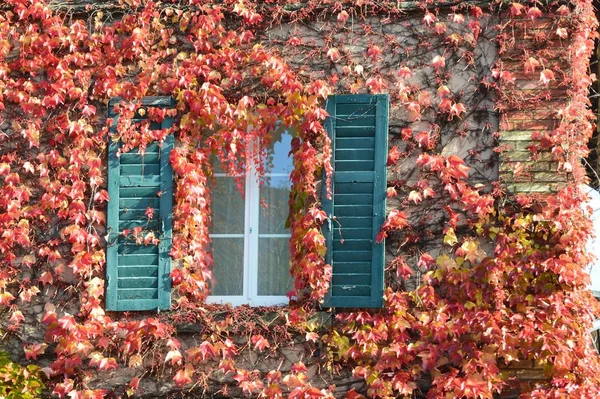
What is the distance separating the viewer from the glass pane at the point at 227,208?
642cm

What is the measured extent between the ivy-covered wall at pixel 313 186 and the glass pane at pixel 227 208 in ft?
0.33

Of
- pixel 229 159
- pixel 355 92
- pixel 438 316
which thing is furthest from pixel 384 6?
pixel 438 316

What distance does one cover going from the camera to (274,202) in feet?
20.9

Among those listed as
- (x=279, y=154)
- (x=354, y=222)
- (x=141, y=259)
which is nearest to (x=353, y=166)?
(x=354, y=222)

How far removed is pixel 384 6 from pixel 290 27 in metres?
0.71

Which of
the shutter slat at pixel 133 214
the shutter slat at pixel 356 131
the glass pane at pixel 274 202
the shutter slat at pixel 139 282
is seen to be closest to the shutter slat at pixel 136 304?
the shutter slat at pixel 139 282

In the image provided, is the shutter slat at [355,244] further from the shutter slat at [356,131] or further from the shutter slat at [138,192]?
the shutter slat at [138,192]

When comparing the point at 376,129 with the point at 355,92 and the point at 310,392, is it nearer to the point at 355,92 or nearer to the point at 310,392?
the point at 355,92

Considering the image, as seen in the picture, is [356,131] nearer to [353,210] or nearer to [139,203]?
[353,210]

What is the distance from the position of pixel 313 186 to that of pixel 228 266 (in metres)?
0.94

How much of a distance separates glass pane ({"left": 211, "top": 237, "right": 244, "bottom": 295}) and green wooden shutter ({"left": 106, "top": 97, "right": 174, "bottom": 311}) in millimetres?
434

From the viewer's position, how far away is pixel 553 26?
6.03 m

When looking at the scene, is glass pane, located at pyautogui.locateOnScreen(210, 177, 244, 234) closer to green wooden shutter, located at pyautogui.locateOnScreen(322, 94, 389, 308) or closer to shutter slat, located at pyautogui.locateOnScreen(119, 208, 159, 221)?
shutter slat, located at pyautogui.locateOnScreen(119, 208, 159, 221)

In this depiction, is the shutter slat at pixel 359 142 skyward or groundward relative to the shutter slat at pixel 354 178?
skyward
